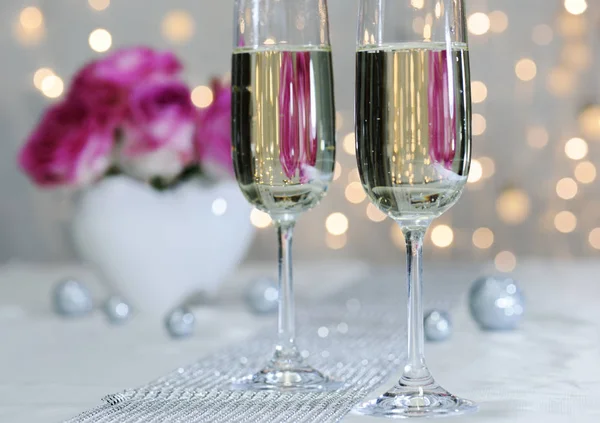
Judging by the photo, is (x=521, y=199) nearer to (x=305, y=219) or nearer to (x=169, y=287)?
(x=305, y=219)

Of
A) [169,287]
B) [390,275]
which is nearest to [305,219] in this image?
[390,275]

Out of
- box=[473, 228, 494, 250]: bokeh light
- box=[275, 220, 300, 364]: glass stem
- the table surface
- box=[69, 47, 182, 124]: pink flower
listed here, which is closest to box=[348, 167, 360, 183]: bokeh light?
box=[473, 228, 494, 250]: bokeh light

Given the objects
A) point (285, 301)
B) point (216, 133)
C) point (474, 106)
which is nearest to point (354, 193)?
point (474, 106)

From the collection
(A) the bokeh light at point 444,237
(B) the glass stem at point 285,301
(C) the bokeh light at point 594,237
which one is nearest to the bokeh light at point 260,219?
(A) the bokeh light at point 444,237

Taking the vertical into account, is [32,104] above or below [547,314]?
above

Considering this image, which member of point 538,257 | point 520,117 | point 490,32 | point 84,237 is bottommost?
point 538,257

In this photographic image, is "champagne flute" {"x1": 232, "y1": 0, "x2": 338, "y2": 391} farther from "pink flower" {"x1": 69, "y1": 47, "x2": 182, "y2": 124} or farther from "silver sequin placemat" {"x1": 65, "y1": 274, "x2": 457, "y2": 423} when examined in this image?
"pink flower" {"x1": 69, "y1": 47, "x2": 182, "y2": 124}
